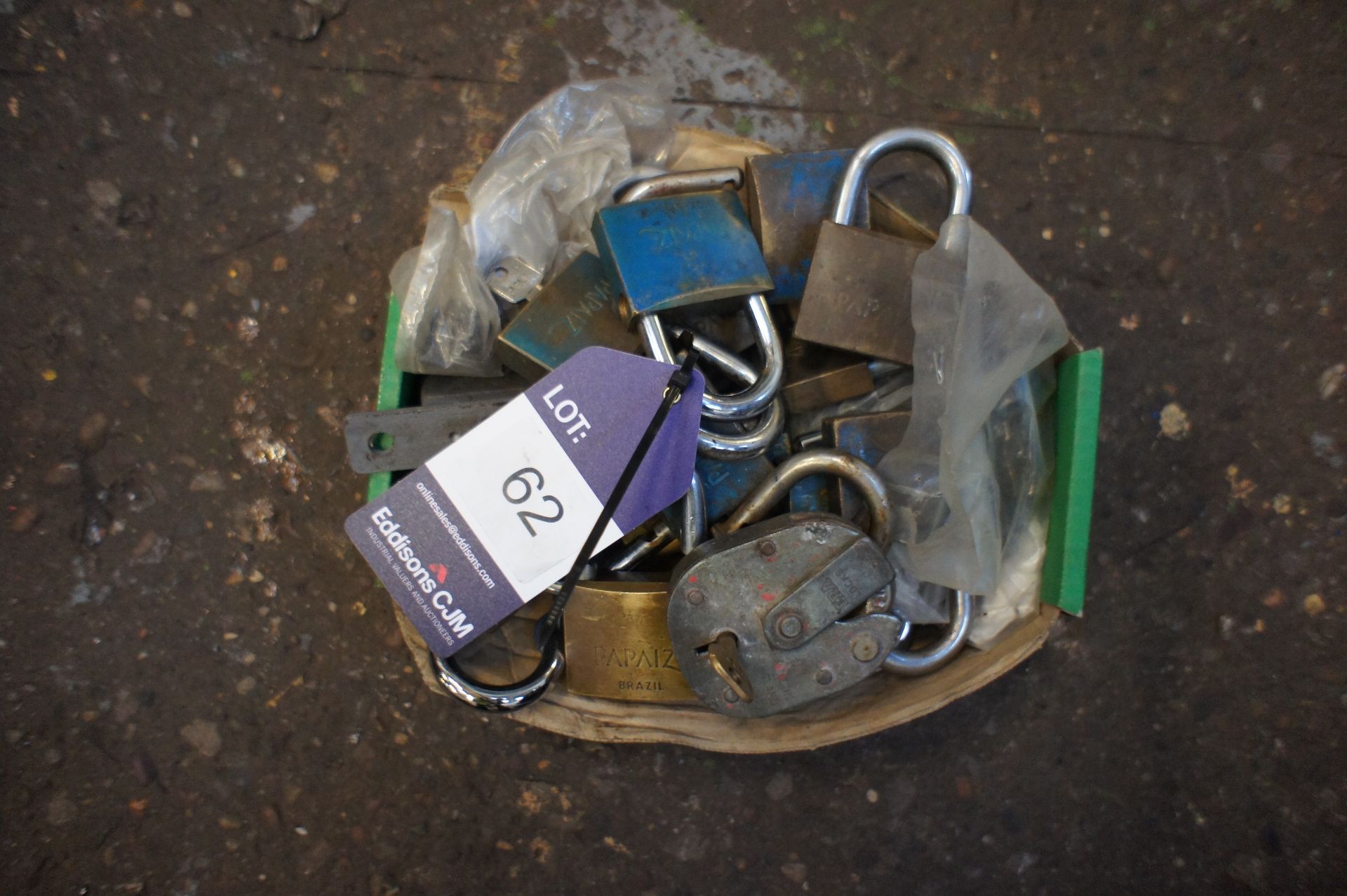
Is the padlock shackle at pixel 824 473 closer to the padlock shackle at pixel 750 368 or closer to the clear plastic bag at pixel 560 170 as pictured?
the padlock shackle at pixel 750 368

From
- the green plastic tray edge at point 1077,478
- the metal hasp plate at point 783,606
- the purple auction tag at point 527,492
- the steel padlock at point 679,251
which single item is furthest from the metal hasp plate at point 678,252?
the green plastic tray edge at point 1077,478

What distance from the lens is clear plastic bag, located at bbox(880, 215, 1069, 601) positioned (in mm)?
815

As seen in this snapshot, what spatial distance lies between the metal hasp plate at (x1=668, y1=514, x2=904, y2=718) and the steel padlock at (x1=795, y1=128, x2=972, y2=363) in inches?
8.1

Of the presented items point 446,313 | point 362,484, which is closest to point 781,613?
point 446,313

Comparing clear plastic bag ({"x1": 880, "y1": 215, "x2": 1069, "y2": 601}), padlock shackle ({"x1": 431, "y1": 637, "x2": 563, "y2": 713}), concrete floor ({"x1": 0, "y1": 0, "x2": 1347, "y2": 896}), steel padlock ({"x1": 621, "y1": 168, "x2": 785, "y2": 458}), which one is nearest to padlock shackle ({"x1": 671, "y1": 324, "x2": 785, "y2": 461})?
steel padlock ({"x1": 621, "y1": 168, "x2": 785, "y2": 458})

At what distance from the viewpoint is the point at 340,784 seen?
3.75ft

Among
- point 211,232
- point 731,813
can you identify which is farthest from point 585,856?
point 211,232

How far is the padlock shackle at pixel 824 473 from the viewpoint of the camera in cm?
83

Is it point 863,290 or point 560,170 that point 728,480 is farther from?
point 560,170

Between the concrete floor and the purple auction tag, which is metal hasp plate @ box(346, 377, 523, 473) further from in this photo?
the concrete floor

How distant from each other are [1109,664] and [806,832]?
512 mm

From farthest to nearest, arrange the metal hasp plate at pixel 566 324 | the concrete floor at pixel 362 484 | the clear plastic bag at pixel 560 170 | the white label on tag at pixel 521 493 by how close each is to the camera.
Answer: the concrete floor at pixel 362 484, the clear plastic bag at pixel 560 170, the metal hasp plate at pixel 566 324, the white label on tag at pixel 521 493

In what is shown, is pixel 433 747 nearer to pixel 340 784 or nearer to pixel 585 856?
pixel 340 784

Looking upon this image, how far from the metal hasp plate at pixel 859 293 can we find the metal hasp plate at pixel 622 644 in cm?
33
